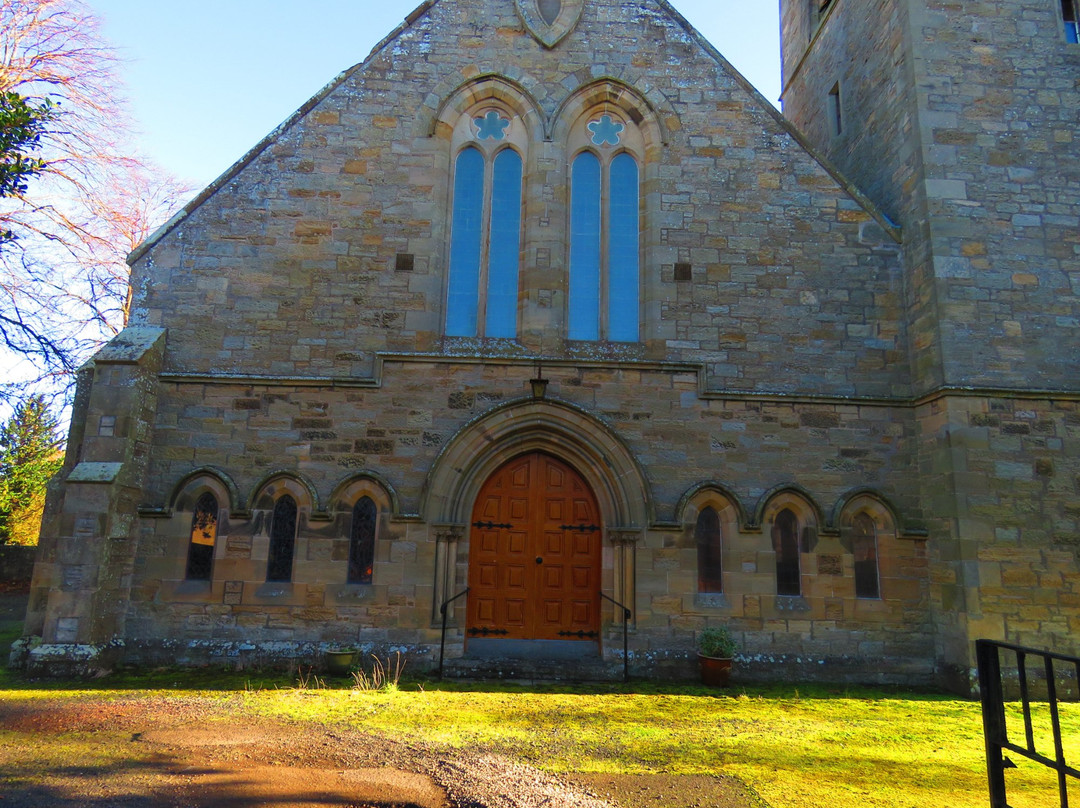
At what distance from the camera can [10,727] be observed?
243 inches

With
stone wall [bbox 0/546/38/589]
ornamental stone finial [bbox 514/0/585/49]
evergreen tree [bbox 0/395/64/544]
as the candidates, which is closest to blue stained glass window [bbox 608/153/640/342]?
ornamental stone finial [bbox 514/0/585/49]

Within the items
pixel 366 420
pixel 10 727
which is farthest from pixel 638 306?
pixel 10 727

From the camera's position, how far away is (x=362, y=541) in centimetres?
910

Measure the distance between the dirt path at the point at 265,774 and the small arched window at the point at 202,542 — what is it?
8.57 ft

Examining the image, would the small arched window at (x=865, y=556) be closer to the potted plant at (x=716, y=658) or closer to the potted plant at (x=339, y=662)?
the potted plant at (x=716, y=658)

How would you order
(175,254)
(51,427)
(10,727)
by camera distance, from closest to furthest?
1. (10,727)
2. (175,254)
3. (51,427)

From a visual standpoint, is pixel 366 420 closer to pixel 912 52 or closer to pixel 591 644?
pixel 591 644

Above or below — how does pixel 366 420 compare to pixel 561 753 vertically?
above

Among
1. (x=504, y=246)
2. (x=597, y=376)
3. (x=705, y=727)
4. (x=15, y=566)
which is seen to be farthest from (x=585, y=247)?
(x=15, y=566)

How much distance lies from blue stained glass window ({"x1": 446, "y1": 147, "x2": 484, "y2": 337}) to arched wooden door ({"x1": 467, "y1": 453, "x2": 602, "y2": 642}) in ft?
7.08

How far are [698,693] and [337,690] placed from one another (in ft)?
13.3

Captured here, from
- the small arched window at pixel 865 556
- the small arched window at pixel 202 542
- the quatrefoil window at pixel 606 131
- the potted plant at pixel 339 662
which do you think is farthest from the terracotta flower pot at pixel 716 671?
the quatrefoil window at pixel 606 131

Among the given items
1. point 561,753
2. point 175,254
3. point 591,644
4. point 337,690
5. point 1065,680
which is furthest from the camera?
point 175,254

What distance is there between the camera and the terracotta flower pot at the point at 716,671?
843cm
